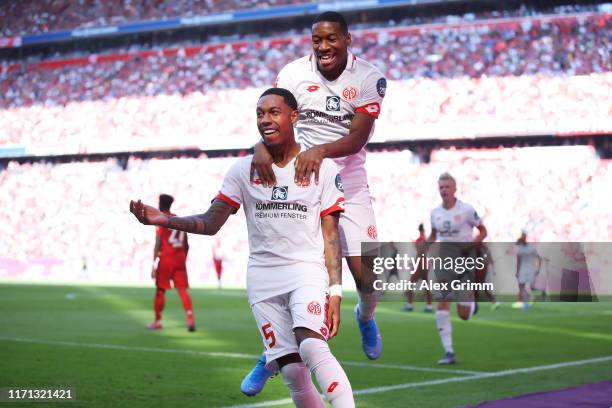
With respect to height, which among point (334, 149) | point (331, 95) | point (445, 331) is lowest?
point (445, 331)

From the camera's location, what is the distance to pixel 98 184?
134 ft

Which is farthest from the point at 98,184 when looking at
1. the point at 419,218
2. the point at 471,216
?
the point at 471,216

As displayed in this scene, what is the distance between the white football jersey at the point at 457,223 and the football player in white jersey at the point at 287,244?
7362 millimetres

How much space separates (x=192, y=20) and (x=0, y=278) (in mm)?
13430

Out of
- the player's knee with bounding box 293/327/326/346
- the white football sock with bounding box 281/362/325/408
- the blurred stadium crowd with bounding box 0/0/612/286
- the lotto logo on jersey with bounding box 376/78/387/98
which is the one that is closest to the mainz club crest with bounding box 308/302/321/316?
the player's knee with bounding box 293/327/326/346

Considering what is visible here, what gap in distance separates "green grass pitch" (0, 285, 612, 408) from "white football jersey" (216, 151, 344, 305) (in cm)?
309

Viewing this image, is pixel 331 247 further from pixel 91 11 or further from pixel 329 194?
pixel 91 11

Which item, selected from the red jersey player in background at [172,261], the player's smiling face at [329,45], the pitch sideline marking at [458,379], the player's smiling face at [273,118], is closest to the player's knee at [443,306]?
the pitch sideline marking at [458,379]

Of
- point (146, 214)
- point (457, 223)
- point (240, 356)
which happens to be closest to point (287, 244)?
point (146, 214)

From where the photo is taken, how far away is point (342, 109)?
21.5 feet

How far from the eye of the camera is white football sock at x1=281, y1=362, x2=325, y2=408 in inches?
213

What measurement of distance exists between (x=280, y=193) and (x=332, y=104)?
4.39ft

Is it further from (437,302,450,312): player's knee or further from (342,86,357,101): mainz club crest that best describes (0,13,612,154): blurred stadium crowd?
(342,86,357,101): mainz club crest

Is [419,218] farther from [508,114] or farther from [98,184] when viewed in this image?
[98,184]
